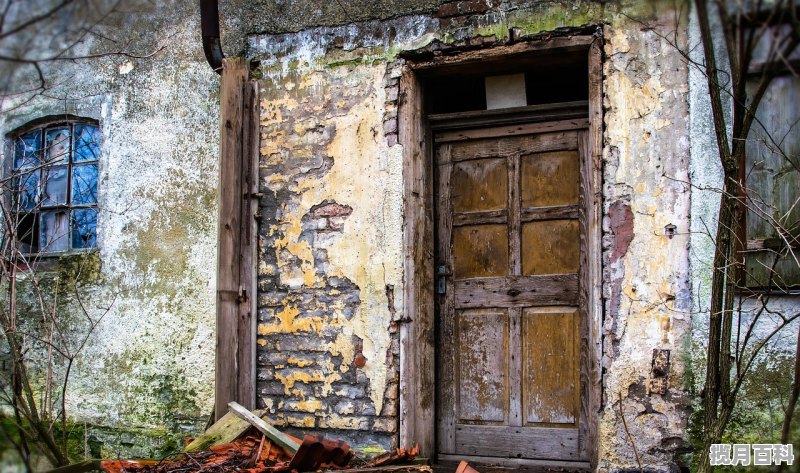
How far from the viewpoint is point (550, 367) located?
4793 millimetres

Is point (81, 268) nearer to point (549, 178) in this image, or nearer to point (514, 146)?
point (514, 146)

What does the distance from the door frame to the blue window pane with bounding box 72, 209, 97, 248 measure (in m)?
2.61

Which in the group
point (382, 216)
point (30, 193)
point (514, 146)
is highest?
point (514, 146)

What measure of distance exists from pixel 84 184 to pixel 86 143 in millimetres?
324

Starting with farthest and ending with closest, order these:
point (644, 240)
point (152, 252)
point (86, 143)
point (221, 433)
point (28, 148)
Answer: point (28, 148) < point (86, 143) < point (152, 252) < point (221, 433) < point (644, 240)

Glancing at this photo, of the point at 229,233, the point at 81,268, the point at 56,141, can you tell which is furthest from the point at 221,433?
the point at 56,141

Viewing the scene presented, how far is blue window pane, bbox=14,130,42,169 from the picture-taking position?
610 centimetres

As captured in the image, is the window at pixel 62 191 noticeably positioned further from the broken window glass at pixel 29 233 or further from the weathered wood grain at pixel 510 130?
the weathered wood grain at pixel 510 130

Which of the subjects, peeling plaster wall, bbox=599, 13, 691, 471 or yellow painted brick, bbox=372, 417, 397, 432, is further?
yellow painted brick, bbox=372, 417, 397, 432

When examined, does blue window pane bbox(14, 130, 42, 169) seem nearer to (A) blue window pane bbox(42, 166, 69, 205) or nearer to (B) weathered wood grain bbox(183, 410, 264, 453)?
(A) blue window pane bbox(42, 166, 69, 205)

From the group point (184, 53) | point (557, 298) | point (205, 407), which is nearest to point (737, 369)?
point (557, 298)

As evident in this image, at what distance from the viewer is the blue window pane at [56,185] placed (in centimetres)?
605

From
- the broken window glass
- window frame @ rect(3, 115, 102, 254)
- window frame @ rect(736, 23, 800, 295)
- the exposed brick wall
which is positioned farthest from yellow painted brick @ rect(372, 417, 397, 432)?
the broken window glass
